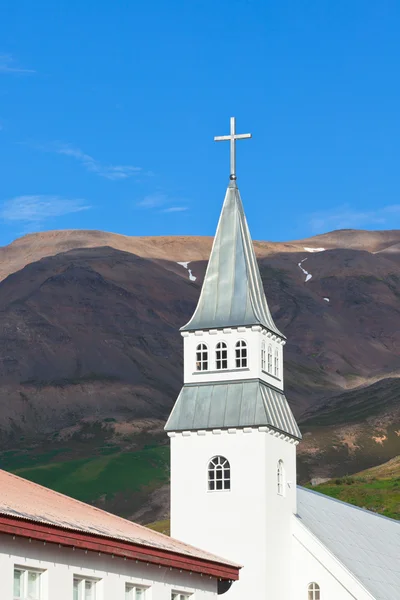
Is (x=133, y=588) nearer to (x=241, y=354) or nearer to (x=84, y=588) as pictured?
(x=84, y=588)

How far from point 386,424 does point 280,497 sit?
11081cm

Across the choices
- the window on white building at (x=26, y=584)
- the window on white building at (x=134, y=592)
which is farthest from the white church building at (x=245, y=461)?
the window on white building at (x=26, y=584)

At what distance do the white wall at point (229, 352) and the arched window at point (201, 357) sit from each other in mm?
117

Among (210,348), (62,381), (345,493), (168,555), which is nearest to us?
(168,555)

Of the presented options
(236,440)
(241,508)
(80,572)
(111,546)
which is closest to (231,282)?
(236,440)

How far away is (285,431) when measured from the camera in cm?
5003

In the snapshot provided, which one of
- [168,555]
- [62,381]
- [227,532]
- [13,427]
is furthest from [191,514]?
[62,381]

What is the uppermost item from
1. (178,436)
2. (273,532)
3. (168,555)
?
(178,436)

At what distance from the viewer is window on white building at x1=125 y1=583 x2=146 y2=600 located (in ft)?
104

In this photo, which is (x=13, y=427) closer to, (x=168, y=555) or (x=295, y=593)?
(x=295, y=593)

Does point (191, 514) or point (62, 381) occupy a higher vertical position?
point (62, 381)

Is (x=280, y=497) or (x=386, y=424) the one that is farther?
(x=386, y=424)

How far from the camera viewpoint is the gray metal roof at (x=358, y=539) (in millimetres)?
49875

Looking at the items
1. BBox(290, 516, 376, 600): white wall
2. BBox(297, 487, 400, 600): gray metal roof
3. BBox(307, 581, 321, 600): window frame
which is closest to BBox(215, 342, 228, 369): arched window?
BBox(290, 516, 376, 600): white wall
